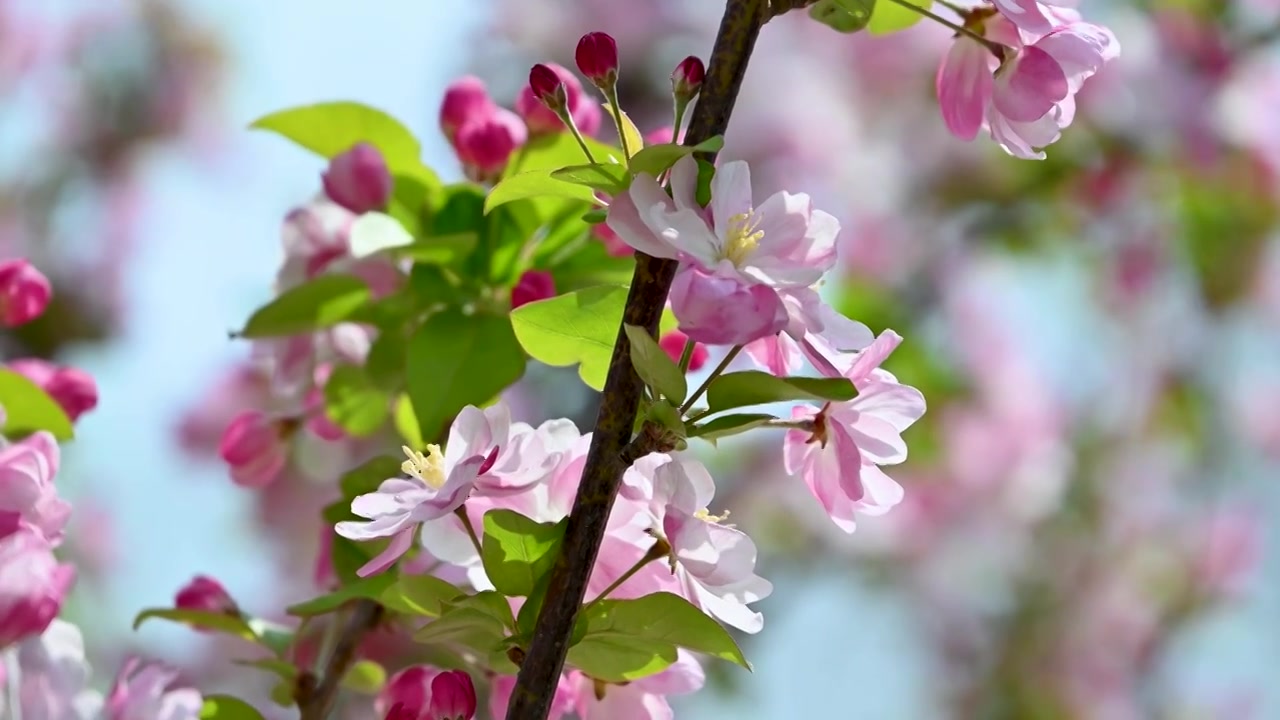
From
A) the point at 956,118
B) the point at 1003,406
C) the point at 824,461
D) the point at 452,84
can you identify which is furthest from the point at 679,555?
the point at 1003,406

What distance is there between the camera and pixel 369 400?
811 millimetres

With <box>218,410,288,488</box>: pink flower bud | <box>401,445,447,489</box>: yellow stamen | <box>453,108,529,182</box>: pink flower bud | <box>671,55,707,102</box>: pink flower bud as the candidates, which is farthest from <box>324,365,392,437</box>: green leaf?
<box>671,55,707,102</box>: pink flower bud

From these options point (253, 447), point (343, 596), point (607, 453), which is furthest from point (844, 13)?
point (253, 447)

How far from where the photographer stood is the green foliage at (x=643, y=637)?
51cm

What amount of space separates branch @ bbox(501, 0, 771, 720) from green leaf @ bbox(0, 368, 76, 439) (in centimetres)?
34

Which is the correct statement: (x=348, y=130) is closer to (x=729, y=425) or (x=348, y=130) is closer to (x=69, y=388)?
(x=69, y=388)

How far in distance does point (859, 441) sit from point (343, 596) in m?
0.24

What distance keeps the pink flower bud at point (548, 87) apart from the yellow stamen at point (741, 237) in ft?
0.35

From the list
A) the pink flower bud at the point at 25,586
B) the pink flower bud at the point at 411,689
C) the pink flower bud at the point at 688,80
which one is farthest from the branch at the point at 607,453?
the pink flower bud at the point at 25,586

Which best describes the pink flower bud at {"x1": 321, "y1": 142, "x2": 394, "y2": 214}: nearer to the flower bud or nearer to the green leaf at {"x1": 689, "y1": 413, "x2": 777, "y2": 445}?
the flower bud

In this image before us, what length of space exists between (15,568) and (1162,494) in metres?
3.43

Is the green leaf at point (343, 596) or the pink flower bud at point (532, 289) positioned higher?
the pink flower bud at point (532, 289)

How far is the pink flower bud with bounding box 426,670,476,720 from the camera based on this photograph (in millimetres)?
525

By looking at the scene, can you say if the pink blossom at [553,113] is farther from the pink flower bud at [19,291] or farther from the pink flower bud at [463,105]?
the pink flower bud at [19,291]
